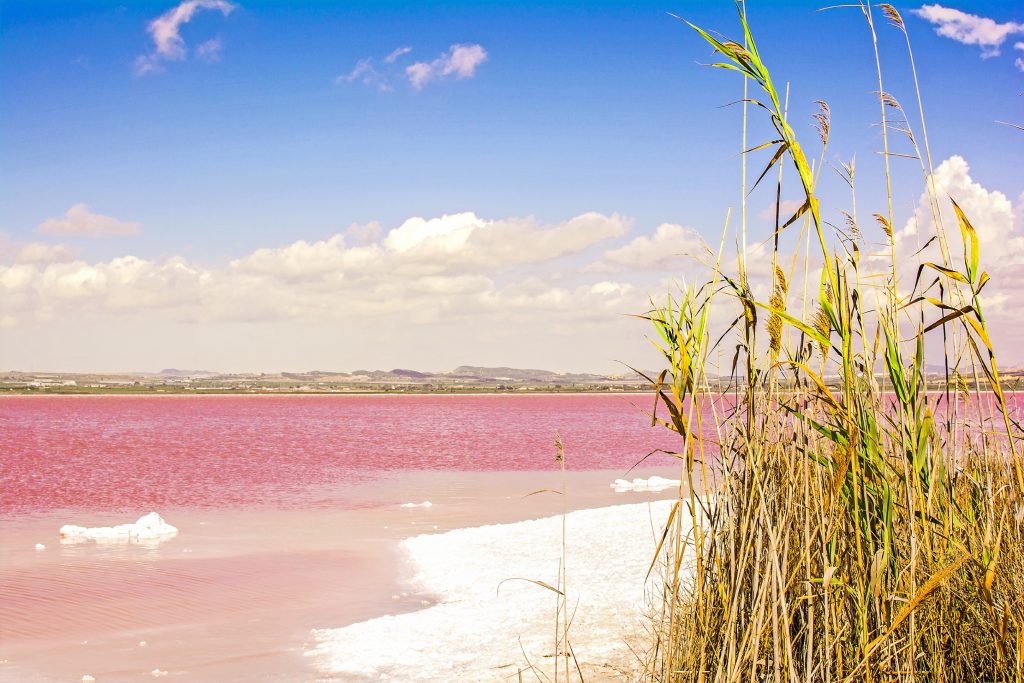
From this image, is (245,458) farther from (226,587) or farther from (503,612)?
(503,612)

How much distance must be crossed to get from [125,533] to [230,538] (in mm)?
1615

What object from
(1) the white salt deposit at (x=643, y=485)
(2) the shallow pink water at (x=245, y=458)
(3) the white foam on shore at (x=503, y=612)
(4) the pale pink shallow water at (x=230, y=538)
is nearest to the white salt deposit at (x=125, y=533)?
(4) the pale pink shallow water at (x=230, y=538)

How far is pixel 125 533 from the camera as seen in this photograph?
13609 millimetres

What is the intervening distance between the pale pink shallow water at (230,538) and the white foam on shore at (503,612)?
42cm

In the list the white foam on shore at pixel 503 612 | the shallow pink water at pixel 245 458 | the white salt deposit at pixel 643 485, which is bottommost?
the shallow pink water at pixel 245 458

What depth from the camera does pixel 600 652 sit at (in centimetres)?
630

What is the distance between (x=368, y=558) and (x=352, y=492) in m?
8.13

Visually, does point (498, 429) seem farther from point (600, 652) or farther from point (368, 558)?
point (600, 652)

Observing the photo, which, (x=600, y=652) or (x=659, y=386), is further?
(x=600, y=652)

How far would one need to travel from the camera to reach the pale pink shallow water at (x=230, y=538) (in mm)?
7883

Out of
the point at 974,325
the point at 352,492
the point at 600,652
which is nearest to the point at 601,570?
the point at 600,652

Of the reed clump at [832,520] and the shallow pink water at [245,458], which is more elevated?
the reed clump at [832,520]

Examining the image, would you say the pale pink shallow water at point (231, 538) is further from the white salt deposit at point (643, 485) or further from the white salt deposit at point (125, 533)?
the white salt deposit at point (643, 485)

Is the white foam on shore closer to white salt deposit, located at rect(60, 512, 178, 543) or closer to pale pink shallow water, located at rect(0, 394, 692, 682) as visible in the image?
pale pink shallow water, located at rect(0, 394, 692, 682)
